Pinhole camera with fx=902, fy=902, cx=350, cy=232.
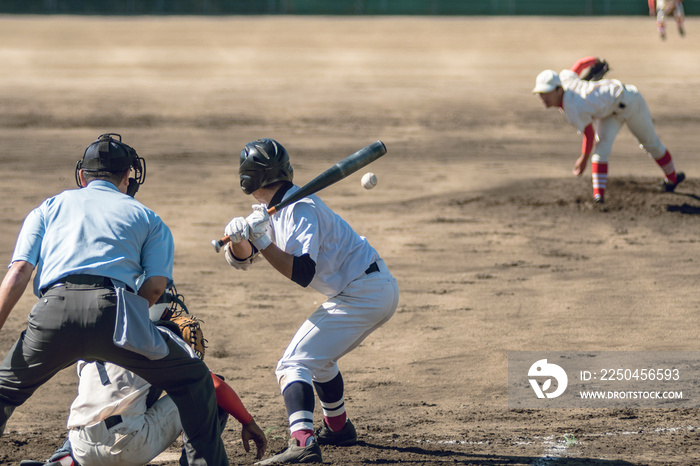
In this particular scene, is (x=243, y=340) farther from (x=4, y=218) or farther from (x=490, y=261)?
(x=4, y=218)

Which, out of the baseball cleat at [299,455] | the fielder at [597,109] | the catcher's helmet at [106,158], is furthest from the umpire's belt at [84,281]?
the fielder at [597,109]

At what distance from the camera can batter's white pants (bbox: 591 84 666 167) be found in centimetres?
1070

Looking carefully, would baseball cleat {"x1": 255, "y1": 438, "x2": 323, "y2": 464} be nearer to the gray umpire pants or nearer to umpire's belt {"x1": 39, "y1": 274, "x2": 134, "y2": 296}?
the gray umpire pants

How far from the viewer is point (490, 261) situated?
932 cm

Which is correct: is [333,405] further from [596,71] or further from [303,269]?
[596,71]

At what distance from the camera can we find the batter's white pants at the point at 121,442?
404 cm

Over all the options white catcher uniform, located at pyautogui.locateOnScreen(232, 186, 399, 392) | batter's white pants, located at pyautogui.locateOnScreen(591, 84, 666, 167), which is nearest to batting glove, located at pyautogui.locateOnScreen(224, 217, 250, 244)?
white catcher uniform, located at pyautogui.locateOnScreen(232, 186, 399, 392)

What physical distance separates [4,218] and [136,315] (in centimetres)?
779

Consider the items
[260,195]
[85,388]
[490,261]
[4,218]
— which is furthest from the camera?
[4,218]

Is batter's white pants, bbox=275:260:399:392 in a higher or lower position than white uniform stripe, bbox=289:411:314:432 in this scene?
higher

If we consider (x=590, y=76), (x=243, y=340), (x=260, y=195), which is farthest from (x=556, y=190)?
(x=260, y=195)

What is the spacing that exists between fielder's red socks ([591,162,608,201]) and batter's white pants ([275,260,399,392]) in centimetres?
663

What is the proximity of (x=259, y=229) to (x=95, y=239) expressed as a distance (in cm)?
87

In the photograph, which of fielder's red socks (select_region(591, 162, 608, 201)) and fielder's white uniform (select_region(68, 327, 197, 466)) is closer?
fielder's white uniform (select_region(68, 327, 197, 466))
